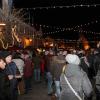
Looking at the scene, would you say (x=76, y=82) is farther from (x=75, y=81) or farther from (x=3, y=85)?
(x=3, y=85)

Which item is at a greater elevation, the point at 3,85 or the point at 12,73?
the point at 3,85

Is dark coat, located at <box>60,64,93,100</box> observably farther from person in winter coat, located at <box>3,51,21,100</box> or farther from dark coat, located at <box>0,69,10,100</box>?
person in winter coat, located at <box>3,51,21,100</box>

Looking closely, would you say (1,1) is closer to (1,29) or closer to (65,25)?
(1,29)

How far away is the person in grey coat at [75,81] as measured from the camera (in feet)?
27.8

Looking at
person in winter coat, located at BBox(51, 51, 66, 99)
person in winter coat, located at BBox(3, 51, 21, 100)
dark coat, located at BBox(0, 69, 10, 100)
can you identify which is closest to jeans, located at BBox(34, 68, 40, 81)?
person in winter coat, located at BBox(51, 51, 66, 99)

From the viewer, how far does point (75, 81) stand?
339 inches

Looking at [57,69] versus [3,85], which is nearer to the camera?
[3,85]

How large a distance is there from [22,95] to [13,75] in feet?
21.1

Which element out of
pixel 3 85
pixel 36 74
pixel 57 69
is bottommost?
pixel 36 74

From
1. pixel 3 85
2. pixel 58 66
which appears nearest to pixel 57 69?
pixel 58 66

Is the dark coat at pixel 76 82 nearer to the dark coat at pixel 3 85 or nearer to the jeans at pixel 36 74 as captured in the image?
the dark coat at pixel 3 85

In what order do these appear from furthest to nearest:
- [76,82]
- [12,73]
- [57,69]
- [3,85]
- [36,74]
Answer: [36,74], [57,69], [12,73], [3,85], [76,82]

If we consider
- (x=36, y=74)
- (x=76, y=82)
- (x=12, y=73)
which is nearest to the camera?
(x=76, y=82)

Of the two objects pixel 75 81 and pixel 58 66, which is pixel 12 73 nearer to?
pixel 58 66
